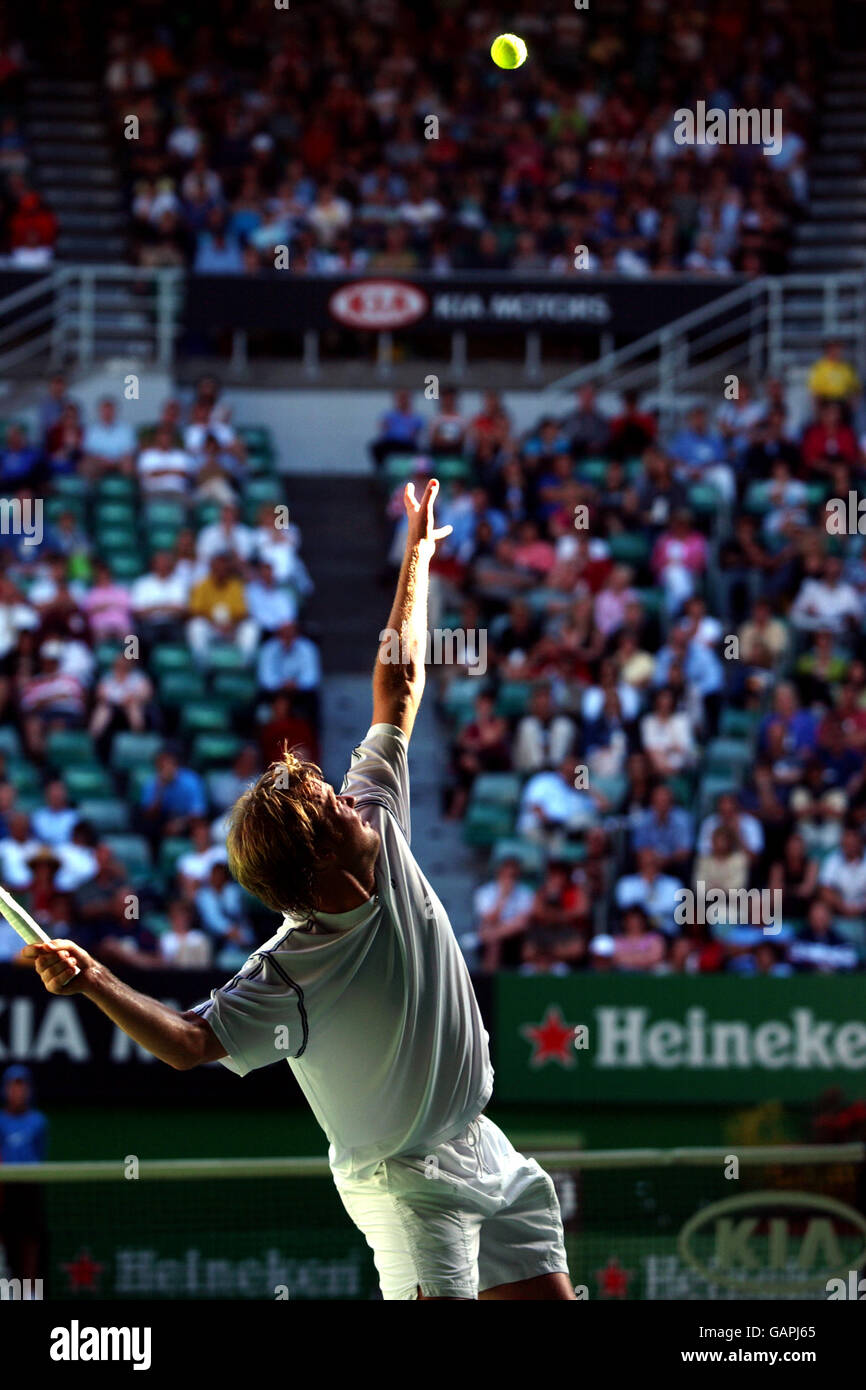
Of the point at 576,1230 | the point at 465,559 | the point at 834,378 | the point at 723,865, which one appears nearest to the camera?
the point at 576,1230

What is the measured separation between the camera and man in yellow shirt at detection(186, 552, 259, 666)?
14.0m

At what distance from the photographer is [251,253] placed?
17547mm

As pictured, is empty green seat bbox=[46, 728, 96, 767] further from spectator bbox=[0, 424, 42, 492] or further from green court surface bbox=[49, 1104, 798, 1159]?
green court surface bbox=[49, 1104, 798, 1159]

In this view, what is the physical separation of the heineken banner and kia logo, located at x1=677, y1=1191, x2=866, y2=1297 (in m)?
1.58

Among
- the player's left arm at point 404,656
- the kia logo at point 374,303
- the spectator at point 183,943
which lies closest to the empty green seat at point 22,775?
the spectator at point 183,943

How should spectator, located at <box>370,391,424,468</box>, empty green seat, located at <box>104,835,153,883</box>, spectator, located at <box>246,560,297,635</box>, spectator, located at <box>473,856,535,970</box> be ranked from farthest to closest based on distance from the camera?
spectator, located at <box>370,391,424,468</box>
spectator, located at <box>246,560,297,635</box>
empty green seat, located at <box>104,835,153,883</box>
spectator, located at <box>473,856,535,970</box>

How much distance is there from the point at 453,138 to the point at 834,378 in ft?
14.7

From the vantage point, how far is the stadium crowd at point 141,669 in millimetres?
11953

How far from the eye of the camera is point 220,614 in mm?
14086

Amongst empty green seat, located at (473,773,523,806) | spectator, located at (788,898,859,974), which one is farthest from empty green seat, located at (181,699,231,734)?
spectator, located at (788,898,859,974)

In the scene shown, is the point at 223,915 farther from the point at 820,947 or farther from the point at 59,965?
the point at 59,965

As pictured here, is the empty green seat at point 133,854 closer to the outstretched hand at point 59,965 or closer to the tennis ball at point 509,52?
the tennis ball at point 509,52

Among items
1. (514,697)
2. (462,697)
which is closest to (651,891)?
(514,697)
